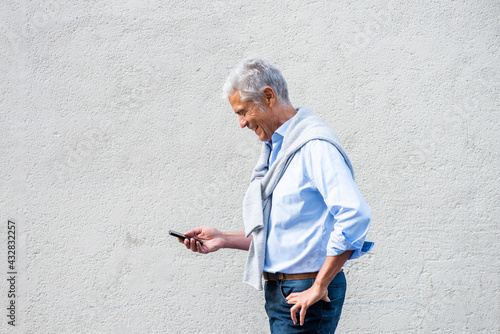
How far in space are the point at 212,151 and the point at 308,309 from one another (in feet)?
4.55

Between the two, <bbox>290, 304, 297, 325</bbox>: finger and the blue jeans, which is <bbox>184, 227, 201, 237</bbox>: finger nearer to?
the blue jeans

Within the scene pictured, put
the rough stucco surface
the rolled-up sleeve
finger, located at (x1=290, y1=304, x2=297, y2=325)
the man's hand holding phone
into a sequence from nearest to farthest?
the rolled-up sleeve, finger, located at (x1=290, y1=304, x2=297, y2=325), the man's hand holding phone, the rough stucco surface

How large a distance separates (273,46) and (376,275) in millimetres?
1484

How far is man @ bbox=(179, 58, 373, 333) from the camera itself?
1.46 m

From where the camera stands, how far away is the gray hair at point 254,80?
65.8 inches

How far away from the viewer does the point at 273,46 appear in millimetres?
2775

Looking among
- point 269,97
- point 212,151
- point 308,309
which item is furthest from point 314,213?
point 212,151

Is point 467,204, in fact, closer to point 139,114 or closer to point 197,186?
point 197,186

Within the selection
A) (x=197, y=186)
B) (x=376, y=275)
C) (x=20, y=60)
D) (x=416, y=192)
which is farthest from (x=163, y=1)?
(x=376, y=275)

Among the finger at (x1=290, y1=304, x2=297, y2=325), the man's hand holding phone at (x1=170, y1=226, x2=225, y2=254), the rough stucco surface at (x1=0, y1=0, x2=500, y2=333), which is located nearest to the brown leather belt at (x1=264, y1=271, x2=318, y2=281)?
the finger at (x1=290, y1=304, x2=297, y2=325)

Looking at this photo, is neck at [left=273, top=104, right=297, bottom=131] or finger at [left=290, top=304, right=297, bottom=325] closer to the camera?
finger at [left=290, top=304, right=297, bottom=325]

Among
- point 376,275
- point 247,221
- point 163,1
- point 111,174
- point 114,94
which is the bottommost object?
point 376,275

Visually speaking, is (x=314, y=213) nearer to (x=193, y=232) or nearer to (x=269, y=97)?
(x=269, y=97)

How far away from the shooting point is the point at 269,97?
5.60 feet
